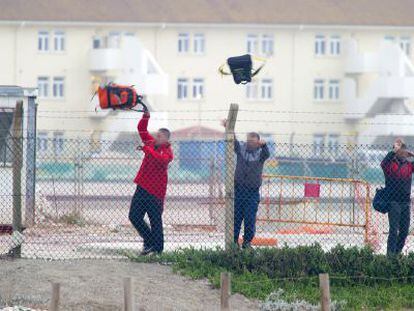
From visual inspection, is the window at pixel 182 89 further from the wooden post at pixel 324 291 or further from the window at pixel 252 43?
the wooden post at pixel 324 291

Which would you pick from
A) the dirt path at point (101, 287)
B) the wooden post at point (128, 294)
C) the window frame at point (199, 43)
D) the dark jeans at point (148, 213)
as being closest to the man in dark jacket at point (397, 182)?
the dark jeans at point (148, 213)

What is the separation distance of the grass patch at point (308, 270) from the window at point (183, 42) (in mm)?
46128

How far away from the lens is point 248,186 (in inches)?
571

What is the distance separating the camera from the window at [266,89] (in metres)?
59.4

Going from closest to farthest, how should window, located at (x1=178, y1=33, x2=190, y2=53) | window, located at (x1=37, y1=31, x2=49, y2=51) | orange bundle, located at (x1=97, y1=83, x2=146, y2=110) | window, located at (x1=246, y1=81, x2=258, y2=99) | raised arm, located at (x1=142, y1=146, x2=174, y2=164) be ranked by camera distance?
1. orange bundle, located at (x1=97, y1=83, x2=146, y2=110)
2. raised arm, located at (x1=142, y1=146, x2=174, y2=164)
3. window, located at (x1=37, y1=31, x2=49, y2=51)
4. window, located at (x1=178, y1=33, x2=190, y2=53)
5. window, located at (x1=246, y1=81, x2=258, y2=99)

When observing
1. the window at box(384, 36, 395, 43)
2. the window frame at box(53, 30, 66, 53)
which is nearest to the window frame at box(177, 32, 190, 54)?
the window frame at box(53, 30, 66, 53)

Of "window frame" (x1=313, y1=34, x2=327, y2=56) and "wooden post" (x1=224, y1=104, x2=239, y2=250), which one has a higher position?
"window frame" (x1=313, y1=34, x2=327, y2=56)

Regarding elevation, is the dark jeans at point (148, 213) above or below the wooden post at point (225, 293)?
above

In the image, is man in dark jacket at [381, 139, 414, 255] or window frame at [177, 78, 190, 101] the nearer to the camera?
man in dark jacket at [381, 139, 414, 255]

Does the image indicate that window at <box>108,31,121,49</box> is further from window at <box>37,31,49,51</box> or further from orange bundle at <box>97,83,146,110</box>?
orange bundle at <box>97,83,146,110</box>

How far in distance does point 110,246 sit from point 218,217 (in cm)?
510

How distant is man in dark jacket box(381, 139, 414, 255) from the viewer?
14430mm

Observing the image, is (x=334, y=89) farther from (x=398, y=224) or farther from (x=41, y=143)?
(x=398, y=224)

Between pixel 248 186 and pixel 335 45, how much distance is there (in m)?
46.3
